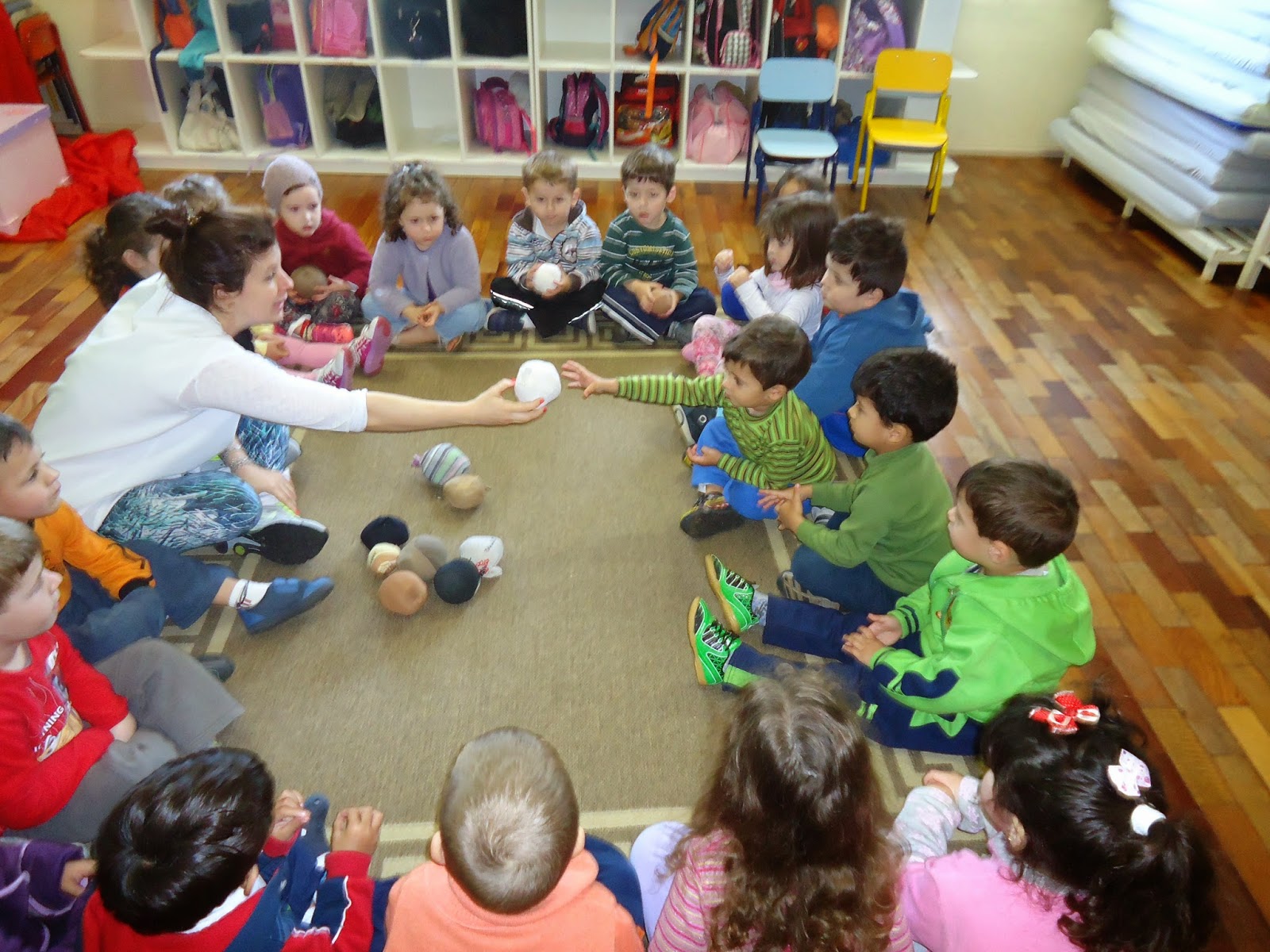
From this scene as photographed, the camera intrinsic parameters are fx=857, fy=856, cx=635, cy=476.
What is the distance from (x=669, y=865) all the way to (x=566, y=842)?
0.72ft

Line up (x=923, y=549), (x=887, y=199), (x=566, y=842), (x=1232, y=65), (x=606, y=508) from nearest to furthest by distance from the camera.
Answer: (x=566, y=842) → (x=923, y=549) → (x=606, y=508) → (x=1232, y=65) → (x=887, y=199)

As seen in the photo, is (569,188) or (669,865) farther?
(569,188)

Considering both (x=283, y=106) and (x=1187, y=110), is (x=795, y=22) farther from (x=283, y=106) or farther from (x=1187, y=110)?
(x=283, y=106)

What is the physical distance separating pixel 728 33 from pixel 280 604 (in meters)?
3.46

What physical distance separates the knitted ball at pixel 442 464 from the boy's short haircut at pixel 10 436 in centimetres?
96

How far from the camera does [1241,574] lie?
2.25 m

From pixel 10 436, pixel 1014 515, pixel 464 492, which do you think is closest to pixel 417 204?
pixel 464 492

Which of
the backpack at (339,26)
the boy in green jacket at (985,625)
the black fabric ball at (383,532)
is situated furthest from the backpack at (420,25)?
the boy in green jacket at (985,625)

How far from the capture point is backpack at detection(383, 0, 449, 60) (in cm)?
412

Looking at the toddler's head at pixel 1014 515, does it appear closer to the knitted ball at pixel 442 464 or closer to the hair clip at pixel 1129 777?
the hair clip at pixel 1129 777

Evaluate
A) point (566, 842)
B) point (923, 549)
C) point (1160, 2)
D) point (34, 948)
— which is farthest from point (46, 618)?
point (1160, 2)

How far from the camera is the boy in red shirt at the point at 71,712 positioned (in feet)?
4.41

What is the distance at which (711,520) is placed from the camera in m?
2.25

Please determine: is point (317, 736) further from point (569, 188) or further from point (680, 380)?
point (569, 188)
